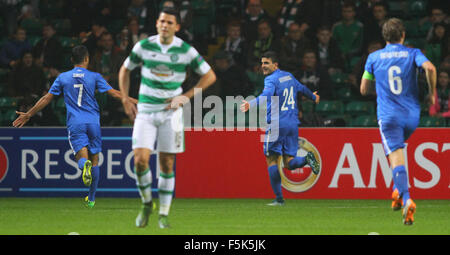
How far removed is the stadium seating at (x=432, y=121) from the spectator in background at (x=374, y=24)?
220 centimetres

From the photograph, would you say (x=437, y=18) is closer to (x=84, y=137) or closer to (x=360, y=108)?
(x=360, y=108)

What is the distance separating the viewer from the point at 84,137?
11703 millimetres

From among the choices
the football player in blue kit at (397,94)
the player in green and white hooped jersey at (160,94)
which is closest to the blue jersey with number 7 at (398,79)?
the football player in blue kit at (397,94)

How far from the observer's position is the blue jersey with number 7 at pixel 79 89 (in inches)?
457

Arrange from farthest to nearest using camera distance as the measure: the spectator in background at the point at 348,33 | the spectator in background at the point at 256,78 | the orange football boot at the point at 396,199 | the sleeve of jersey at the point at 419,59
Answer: the spectator in background at the point at 348,33, the spectator in background at the point at 256,78, the orange football boot at the point at 396,199, the sleeve of jersey at the point at 419,59

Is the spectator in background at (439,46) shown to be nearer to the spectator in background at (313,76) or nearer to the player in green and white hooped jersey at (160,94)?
the spectator in background at (313,76)

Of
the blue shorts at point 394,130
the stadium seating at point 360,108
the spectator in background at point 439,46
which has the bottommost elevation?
the stadium seating at point 360,108

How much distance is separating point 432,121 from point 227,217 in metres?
6.30

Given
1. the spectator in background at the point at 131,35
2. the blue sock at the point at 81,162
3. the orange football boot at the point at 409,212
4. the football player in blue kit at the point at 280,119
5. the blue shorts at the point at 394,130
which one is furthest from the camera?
the spectator in background at the point at 131,35

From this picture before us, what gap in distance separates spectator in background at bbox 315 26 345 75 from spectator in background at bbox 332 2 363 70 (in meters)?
0.31

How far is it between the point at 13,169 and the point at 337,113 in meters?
6.00

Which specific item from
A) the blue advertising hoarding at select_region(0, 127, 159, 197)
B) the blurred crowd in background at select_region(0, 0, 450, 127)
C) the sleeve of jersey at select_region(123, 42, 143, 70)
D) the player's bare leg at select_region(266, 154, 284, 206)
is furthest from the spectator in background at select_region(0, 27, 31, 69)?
the sleeve of jersey at select_region(123, 42, 143, 70)
